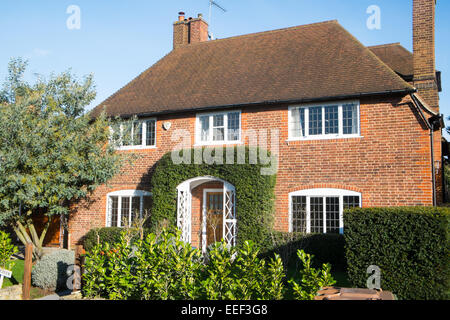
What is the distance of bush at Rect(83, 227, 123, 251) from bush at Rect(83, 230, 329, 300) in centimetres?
804

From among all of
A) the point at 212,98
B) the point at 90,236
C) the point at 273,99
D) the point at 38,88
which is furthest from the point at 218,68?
the point at 90,236

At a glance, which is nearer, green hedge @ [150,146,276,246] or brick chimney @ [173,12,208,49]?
green hedge @ [150,146,276,246]

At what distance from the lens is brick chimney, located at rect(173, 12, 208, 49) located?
22.3 meters

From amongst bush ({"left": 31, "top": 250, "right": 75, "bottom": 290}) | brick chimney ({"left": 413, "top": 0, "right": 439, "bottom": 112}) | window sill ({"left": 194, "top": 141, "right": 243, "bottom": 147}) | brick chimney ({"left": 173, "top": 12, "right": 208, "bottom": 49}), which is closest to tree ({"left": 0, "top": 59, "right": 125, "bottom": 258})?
bush ({"left": 31, "top": 250, "right": 75, "bottom": 290})

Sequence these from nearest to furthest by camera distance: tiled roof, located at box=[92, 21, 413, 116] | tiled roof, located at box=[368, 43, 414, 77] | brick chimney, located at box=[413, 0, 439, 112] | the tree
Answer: the tree → tiled roof, located at box=[92, 21, 413, 116] → brick chimney, located at box=[413, 0, 439, 112] → tiled roof, located at box=[368, 43, 414, 77]

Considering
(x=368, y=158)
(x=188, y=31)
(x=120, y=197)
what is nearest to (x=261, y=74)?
(x=368, y=158)

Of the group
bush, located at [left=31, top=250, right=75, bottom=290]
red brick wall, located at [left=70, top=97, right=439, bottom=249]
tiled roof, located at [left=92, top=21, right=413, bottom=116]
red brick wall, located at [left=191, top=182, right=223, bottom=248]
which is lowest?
bush, located at [left=31, top=250, right=75, bottom=290]

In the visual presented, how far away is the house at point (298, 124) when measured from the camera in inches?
539

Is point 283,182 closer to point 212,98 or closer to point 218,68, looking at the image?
point 212,98

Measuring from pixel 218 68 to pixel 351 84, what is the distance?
6780mm

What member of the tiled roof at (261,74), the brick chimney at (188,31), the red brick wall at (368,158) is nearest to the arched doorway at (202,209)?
the red brick wall at (368,158)

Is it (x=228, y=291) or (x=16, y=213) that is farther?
(x=16, y=213)

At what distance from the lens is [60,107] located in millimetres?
13945

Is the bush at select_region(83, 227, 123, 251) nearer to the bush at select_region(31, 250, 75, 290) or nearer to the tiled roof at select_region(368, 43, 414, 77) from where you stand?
the bush at select_region(31, 250, 75, 290)
